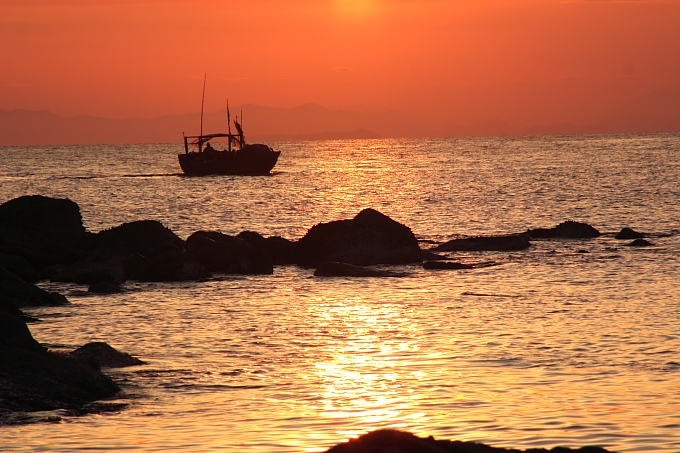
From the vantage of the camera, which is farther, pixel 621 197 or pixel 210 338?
pixel 621 197

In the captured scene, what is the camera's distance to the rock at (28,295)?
22.5 m

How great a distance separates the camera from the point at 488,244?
3531 centimetres

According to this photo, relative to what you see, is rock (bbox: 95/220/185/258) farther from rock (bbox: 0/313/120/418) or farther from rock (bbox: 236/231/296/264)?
rock (bbox: 0/313/120/418)

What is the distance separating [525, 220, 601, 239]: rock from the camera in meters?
38.3

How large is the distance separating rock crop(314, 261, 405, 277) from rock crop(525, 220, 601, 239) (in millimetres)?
12711

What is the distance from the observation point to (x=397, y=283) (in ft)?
86.5

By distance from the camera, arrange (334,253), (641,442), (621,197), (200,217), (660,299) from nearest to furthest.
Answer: (641,442)
(660,299)
(334,253)
(200,217)
(621,197)

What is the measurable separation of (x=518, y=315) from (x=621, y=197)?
48.9 meters

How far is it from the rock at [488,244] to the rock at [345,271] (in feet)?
24.3

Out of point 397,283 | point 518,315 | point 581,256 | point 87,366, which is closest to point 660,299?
point 518,315

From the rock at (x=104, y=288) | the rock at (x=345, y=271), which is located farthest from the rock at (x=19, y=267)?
the rock at (x=345, y=271)

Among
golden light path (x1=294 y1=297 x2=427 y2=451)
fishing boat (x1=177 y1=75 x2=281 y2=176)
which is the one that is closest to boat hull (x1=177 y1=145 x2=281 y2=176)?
fishing boat (x1=177 y1=75 x2=281 y2=176)

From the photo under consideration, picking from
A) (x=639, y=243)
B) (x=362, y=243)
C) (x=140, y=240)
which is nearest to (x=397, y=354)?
(x=362, y=243)

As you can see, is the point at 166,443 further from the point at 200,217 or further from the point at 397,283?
the point at 200,217
